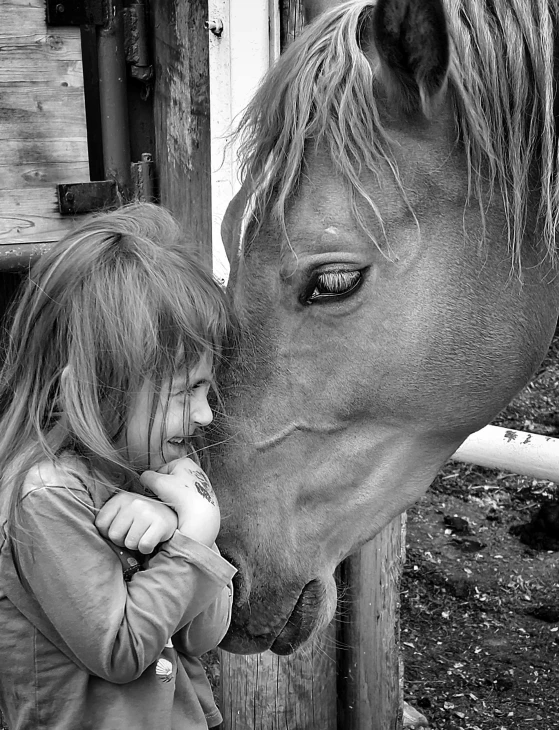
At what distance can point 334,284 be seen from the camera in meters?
1.82

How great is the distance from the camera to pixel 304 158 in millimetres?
1863

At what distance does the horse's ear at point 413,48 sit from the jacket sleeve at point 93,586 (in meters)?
0.97

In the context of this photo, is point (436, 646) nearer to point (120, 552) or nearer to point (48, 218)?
point (48, 218)

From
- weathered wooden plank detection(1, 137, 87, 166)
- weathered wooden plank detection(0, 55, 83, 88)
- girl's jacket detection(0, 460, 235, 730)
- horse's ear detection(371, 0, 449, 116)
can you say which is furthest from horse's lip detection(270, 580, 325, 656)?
weathered wooden plank detection(0, 55, 83, 88)

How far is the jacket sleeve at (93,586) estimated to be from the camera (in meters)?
1.38

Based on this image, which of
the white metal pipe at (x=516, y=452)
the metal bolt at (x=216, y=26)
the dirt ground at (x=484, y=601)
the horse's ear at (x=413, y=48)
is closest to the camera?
the horse's ear at (x=413, y=48)

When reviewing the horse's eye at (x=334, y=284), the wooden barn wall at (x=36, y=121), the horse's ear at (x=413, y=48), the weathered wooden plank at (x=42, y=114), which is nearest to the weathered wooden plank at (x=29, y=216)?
the wooden barn wall at (x=36, y=121)

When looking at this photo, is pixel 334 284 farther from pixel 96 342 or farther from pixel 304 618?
pixel 304 618

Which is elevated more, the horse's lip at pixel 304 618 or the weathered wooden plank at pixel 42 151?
the weathered wooden plank at pixel 42 151

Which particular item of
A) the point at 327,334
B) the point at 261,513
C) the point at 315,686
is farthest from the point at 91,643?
the point at 315,686

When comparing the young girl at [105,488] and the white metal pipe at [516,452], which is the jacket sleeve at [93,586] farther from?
the white metal pipe at [516,452]

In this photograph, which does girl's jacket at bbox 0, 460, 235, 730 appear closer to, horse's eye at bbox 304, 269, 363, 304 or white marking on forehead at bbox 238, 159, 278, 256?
horse's eye at bbox 304, 269, 363, 304

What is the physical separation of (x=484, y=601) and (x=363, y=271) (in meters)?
2.87

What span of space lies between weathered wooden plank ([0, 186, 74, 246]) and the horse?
0.97 metres
